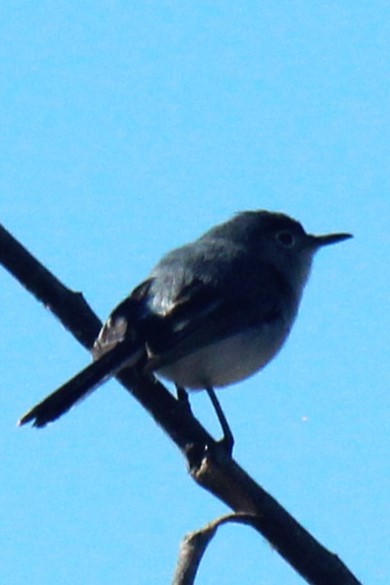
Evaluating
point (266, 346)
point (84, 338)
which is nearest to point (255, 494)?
point (84, 338)

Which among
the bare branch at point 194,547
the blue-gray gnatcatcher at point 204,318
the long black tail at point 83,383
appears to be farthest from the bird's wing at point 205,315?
the bare branch at point 194,547

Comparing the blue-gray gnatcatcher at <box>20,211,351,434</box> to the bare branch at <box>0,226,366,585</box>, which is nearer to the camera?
the bare branch at <box>0,226,366,585</box>

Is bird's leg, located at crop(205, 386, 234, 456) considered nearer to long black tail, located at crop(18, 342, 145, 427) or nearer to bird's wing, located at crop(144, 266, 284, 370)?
bird's wing, located at crop(144, 266, 284, 370)

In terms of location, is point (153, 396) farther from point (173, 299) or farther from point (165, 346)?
point (173, 299)

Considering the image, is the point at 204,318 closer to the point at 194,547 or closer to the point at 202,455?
the point at 202,455

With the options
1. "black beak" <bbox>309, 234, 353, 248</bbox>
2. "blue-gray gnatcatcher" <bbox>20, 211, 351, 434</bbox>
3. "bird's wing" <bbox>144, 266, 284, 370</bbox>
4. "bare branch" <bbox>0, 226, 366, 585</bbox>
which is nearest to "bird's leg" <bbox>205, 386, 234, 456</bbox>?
"blue-gray gnatcatcher" <bbox>20, 211, 351, 434</bbox>

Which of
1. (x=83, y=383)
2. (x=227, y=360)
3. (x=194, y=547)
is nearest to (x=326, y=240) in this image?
(x=227, y=360)
